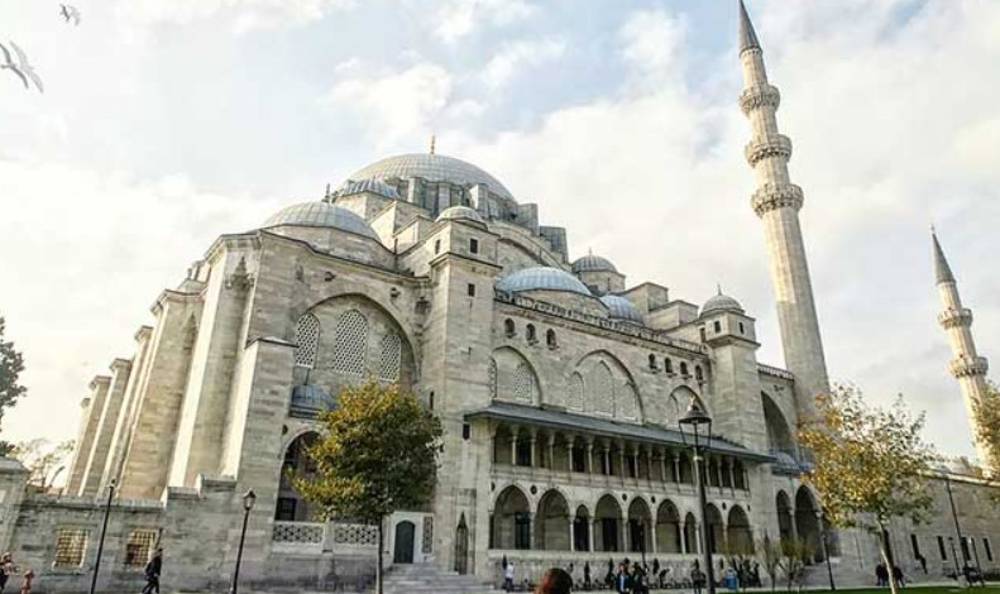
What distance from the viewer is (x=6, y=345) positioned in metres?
26.9

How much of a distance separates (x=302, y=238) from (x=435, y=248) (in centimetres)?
487

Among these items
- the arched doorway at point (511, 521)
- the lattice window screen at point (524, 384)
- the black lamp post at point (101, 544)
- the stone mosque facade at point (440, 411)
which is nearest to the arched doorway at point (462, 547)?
the stone mosque facade at point (440, 411)

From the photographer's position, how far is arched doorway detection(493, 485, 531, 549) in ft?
73.7

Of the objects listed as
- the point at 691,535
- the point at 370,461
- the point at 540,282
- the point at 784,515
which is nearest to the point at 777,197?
the point at 540,282

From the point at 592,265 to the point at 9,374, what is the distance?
99.3 feet

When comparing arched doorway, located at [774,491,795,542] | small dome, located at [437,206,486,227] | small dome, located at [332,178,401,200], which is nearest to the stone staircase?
small dome, located at [437,206,486,227]

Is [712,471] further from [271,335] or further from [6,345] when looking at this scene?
[6,345]

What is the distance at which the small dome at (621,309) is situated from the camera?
113 ft

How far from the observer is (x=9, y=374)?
26547 millimetres

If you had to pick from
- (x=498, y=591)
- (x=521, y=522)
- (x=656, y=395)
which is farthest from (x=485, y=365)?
(x=656, y=395)

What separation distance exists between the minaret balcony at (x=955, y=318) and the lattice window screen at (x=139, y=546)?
1903 inches

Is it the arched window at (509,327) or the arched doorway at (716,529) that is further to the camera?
the arched doorway at (716,529)

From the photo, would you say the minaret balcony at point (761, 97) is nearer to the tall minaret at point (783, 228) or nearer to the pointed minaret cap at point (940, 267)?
the tall minaret at point (783, 228)

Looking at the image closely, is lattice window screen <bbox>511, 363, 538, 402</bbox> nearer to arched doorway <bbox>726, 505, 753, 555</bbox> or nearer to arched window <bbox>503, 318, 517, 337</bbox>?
arched window <bbox>503, 318, 517, 337</bbox>
